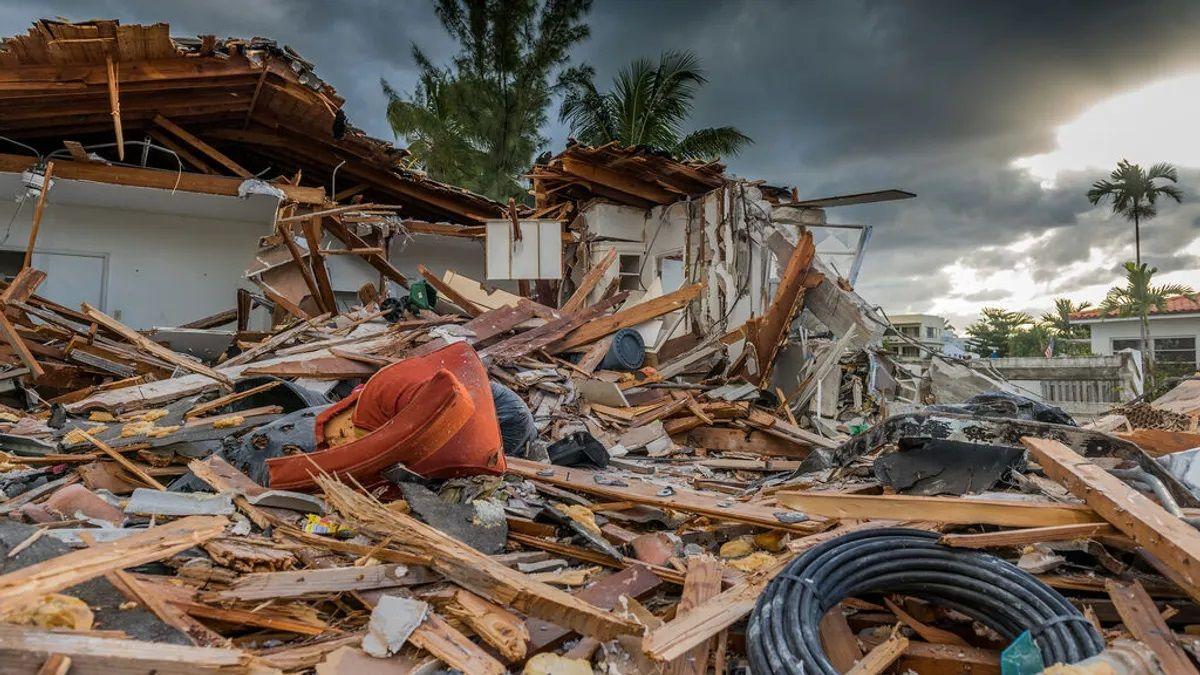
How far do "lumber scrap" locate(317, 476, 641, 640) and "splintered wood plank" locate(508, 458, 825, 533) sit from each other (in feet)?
4.56

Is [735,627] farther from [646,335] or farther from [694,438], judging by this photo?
[646,335]

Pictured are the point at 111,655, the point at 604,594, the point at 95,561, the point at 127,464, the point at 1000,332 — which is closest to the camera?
the point at 111,655

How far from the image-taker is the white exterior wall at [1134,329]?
89.9ft

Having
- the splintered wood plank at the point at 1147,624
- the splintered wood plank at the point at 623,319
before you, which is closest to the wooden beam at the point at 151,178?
the splintered wood plank at the point at 623,319

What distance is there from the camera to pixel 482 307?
30.9 ft

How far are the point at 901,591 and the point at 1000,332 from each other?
46.2 meters

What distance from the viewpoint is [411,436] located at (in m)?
3.89

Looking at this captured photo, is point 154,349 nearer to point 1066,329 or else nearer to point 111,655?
point 111,655

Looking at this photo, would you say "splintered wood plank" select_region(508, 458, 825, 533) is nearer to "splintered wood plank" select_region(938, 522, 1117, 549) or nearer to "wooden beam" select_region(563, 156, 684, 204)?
"splintered wood plank" select_region(938, 522, 1117, 549)

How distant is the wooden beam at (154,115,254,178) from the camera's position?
9.38 m

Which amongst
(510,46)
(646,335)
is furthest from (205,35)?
(510,46)

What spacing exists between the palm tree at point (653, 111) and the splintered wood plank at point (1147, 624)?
17.9 meters

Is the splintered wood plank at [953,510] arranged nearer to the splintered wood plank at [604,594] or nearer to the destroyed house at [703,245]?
the splintered wood plank at [604,594]

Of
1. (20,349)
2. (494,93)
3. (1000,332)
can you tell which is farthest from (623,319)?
(1000,332)
